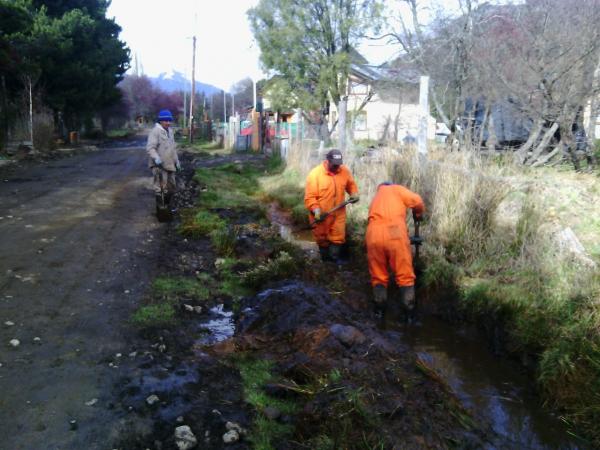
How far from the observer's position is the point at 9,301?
196 inches

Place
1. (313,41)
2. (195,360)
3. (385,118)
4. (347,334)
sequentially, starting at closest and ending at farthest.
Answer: (195,360), (347,334), (313,41), (385,118)

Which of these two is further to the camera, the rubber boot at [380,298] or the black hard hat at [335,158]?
the black hard hat at [335,158]

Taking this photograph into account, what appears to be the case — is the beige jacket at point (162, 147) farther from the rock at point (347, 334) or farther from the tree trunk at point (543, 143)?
the tree trunk at point (543, 143)

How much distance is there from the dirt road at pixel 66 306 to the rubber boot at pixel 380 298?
97.8 inches

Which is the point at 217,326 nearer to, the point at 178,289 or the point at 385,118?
the point at 178,289

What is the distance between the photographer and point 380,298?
5812 millimetres

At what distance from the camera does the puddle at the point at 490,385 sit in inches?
155

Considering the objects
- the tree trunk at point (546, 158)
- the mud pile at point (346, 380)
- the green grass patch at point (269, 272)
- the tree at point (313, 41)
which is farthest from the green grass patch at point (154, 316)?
the tree at point (313, 41)

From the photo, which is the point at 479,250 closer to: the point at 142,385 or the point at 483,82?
the point at 142,385

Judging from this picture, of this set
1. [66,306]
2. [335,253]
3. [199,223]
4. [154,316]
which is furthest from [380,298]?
[199,223]

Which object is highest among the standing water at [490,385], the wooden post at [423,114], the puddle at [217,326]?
the wooden post at [423,114]

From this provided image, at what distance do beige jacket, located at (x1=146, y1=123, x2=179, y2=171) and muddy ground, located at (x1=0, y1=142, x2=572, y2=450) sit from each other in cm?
194

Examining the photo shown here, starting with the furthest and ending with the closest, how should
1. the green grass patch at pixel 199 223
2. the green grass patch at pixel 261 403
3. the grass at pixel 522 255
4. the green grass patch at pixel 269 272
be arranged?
1. the green grass patch at pixel 199 223
2. the green grass patch at pixel 269 272
3. the grass at pixel 522 255
4. the green grass patch at pixel 261 403

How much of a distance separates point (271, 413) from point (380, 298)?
8.65ft
